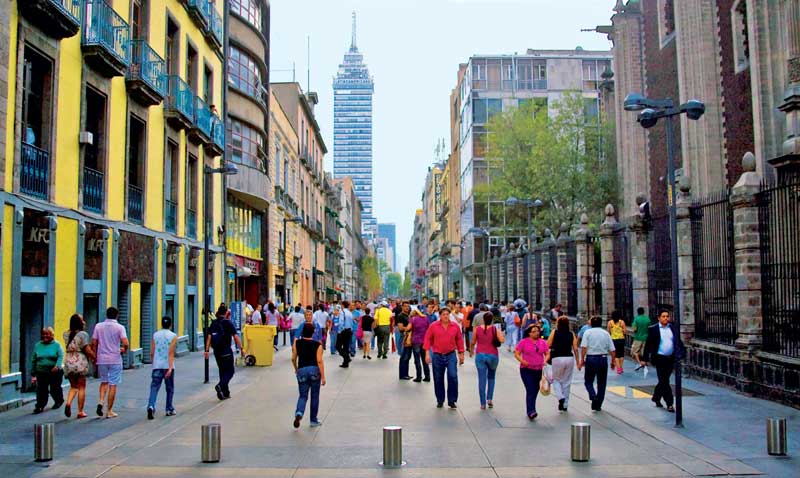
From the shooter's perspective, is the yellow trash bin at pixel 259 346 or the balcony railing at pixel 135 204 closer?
the balcony railing at pixel 135 204

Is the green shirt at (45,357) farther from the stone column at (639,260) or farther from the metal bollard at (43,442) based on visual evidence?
the stone column at (639,260)

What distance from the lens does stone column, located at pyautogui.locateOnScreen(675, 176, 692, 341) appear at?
17281mm

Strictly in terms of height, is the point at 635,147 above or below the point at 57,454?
above

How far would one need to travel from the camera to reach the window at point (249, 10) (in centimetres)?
3694

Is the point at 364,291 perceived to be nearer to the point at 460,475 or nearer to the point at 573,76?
the point at 573,76

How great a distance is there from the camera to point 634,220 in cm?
2053

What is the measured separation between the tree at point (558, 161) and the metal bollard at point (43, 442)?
32740mm

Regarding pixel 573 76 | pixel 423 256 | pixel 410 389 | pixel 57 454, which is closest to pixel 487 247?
pixel 573 76

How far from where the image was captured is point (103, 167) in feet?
59.4

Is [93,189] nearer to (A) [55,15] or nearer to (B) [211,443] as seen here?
(A) [55,15]

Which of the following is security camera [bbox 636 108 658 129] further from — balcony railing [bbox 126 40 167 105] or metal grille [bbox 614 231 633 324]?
balcony railing [bbox 126 40 167 105]

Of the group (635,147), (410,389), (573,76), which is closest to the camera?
(410,389)

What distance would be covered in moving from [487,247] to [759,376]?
53058 millimetres

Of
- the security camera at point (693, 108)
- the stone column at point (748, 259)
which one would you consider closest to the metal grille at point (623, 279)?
the stone column at point (748, 259)
